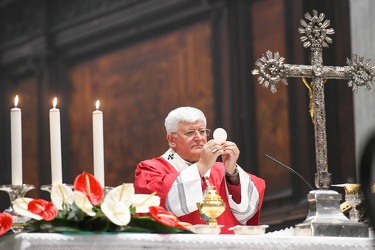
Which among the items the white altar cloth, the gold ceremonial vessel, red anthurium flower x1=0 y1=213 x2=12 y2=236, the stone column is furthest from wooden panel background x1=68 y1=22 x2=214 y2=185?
red anthurium flower x1=0 y1=213 x2=12 y2=236

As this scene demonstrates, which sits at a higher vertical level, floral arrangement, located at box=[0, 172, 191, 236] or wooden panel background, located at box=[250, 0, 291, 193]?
wooden panel background, located at box=[250, 0, 291, 193]

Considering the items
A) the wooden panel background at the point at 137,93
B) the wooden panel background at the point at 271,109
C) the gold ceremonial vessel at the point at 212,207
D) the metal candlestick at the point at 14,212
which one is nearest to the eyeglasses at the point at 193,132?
the gold ceremonial vessel at the point at 212,207

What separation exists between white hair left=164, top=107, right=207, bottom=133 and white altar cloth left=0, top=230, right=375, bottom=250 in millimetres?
2520

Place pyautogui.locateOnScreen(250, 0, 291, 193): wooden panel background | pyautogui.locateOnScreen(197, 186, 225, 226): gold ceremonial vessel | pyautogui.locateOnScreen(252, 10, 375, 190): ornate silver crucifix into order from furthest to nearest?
pyautogui.locateOnScreen(250, 0, 291, 193): wooden panel background → pyautogui.locateOnScreen(252, 10, 375, 190): ornate silver crucifix → pyautogui.locateOnScreen(197, 186, 225, 226): gold ceremonial vessel

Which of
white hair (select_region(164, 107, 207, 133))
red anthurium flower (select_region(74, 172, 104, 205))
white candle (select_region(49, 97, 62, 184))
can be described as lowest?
red anthurium flower (select_region(74, 172, 104, 205))

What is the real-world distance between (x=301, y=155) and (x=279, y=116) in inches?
21.7

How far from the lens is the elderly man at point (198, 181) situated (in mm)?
5934

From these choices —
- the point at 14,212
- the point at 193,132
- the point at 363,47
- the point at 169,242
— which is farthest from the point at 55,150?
the point at 363,47

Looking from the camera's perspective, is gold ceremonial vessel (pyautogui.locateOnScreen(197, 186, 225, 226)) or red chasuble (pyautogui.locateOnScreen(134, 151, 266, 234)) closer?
gold ceremonial vessel (pyautogui.locateOnScreen(197, 186, 225, 226))

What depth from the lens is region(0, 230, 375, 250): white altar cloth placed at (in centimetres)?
391

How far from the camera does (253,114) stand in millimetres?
10633

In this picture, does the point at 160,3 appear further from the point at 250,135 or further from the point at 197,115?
the point at 197,115

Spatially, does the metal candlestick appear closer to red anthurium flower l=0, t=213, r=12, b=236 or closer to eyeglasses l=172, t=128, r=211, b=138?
red anthurium flower l=0, t=213, r=12, b=236

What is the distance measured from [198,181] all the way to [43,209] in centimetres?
203
